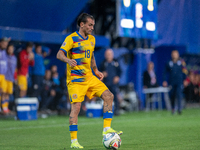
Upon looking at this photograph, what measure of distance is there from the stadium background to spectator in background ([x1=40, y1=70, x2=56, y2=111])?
1203 mm

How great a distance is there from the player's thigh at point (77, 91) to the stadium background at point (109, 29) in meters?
7.31

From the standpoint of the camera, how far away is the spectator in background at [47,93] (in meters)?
14.7

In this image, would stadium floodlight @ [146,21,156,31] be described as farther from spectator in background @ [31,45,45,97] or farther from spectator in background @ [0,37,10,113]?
spectator in background @ [0,37,10,113]

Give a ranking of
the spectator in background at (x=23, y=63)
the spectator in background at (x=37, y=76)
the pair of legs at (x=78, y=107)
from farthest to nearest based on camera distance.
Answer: the spectator in background at (x=37, y=76), the spectator in background at (x=23, y=63), the pair of legs at (x=78, y=107)

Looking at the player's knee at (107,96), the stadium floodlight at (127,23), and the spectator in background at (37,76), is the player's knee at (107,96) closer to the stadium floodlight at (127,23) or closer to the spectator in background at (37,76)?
the spectator in background at (37,76)

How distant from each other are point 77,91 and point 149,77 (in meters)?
12.5

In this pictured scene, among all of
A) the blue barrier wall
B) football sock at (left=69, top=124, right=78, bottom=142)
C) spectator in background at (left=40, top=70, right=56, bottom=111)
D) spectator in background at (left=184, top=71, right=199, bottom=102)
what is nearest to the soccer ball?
football sock at (left=69, top=124, right=78, bottom=142)

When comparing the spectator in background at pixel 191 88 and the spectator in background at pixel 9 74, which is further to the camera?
the spectator in background at pixel 191 88

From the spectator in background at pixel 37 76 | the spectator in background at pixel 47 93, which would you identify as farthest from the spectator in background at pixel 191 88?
the spectator in background at pixel 37 76

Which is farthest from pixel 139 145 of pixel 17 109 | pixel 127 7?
pixel 127 7

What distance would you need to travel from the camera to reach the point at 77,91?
6.09m

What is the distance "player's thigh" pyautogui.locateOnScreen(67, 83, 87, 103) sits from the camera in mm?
6047

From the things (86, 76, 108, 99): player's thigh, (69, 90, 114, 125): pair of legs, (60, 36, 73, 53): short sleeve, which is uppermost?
(60, 36, 73, 53): short sleeve

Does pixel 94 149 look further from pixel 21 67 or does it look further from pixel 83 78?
pixel 21 67
